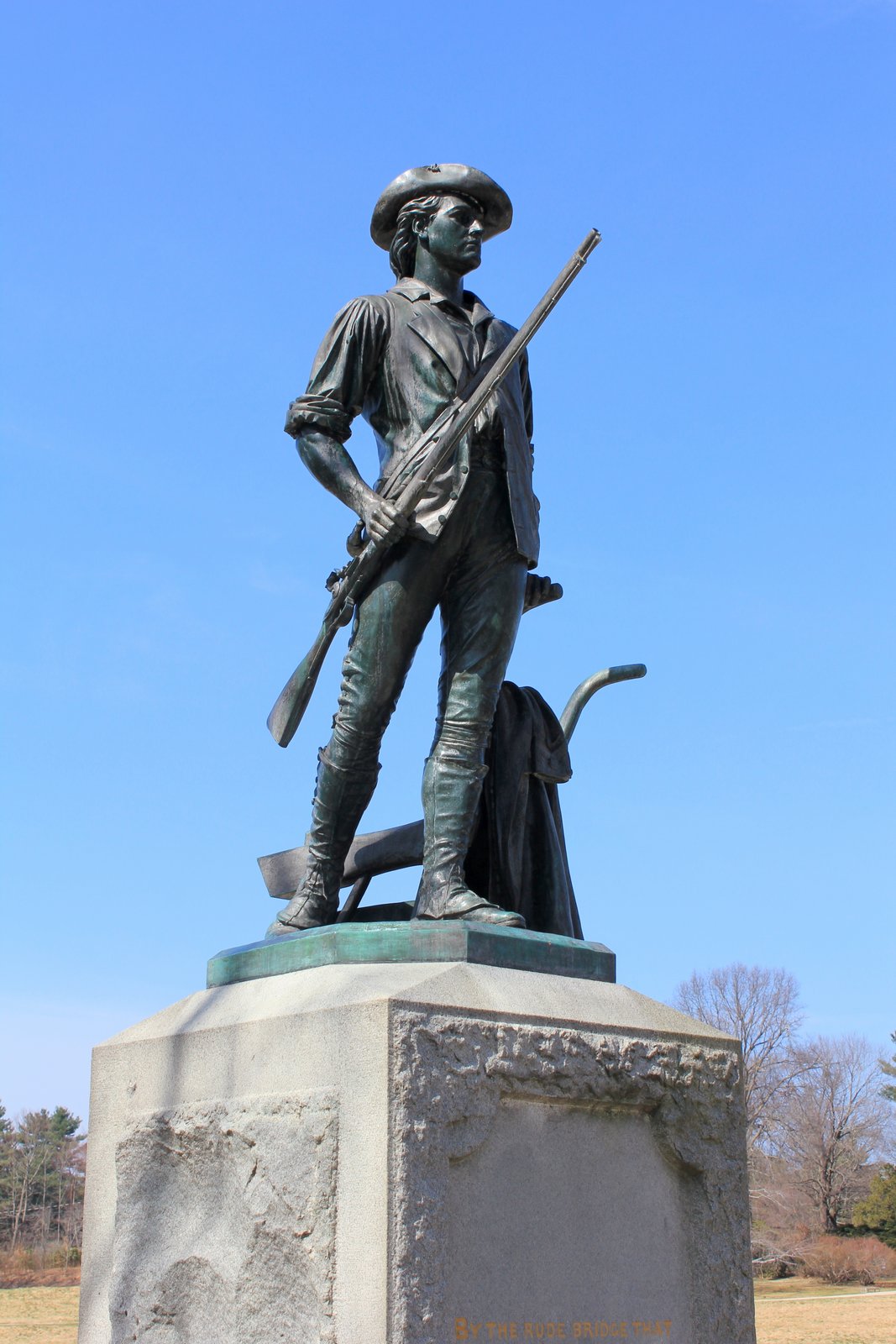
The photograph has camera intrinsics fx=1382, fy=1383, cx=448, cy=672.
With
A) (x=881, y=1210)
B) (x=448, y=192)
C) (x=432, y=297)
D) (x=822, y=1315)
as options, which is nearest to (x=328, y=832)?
(x=432, y=297)

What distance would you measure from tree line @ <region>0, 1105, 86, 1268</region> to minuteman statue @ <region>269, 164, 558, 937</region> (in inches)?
1322

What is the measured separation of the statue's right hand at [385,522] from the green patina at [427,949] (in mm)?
1140

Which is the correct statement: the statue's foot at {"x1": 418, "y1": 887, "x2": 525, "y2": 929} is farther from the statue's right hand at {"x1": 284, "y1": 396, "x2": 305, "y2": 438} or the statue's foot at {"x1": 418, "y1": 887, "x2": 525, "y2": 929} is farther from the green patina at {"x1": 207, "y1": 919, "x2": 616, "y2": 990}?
the statue's right hand at {"x1": 284, "y1": 396, "x2": 305, "y2": 438}

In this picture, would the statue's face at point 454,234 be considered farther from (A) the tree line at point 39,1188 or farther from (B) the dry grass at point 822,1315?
(A) the tree line at point 39,1188

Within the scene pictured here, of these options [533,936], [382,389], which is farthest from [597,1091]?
[382,389]

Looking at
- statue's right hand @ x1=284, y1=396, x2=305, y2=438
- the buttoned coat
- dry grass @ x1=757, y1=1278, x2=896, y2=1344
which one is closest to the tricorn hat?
the buttoned coat

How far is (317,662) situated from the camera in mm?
4582

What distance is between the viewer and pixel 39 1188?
139 feet

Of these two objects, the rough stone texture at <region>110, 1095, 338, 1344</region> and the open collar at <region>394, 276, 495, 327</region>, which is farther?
the open collar at <region>394, 276, 495, 327</region>

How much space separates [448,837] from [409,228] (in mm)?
2125

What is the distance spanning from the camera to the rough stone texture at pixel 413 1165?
326cm

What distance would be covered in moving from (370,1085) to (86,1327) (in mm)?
1491

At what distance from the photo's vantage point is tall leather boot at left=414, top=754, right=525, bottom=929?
4.00m

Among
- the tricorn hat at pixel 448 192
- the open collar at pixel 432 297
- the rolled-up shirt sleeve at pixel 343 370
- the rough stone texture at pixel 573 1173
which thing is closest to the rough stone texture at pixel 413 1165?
the rough stone texture at pixel 573 1173
